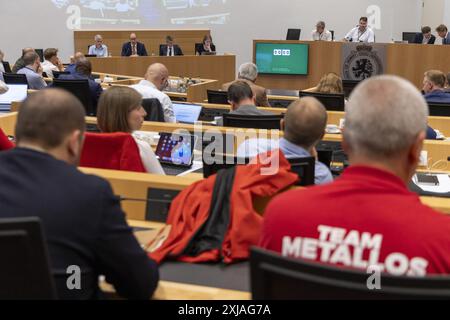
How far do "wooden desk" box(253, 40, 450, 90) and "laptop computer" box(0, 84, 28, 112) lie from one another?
276 inches

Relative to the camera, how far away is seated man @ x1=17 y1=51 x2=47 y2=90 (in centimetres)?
873

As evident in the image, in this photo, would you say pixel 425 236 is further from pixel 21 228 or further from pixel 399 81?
pixel 21 228

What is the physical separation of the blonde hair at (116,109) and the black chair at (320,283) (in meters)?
2.27

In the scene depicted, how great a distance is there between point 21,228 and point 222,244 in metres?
0.82

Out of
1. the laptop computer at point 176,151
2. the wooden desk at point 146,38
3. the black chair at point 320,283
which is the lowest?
the laptop computer at point 176,151

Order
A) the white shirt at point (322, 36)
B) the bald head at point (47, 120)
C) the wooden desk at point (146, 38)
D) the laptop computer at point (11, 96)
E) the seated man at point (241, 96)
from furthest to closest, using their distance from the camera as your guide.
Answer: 1. the wooden desk at point (146, 38)
2. the white shirt at point (322, 36)
3. the laptop computer at point (11, 96)
4. the seated man at point (241, 96)
5. the bald head at point (47, 120)

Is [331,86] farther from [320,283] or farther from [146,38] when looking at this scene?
[146,38]

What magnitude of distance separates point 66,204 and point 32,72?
7566 mm

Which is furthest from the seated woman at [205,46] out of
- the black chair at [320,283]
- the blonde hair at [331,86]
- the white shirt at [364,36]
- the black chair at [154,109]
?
the black chair at [320,283]

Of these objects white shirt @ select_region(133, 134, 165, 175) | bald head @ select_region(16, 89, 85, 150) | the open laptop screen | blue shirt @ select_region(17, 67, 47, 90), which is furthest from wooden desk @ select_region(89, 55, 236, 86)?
bald head @ select_region(16, 89, 85, 150)

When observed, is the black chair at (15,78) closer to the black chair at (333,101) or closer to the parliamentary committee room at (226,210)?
the black chair at (333,101)

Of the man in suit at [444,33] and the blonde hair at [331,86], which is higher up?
the man in suit at [444,33]

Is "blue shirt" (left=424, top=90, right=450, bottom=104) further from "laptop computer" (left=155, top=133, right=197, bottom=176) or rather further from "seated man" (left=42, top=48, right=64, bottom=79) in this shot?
"seated man" (left=42, top=48, right=64, bottom=79)

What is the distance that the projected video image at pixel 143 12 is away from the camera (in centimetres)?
1498
